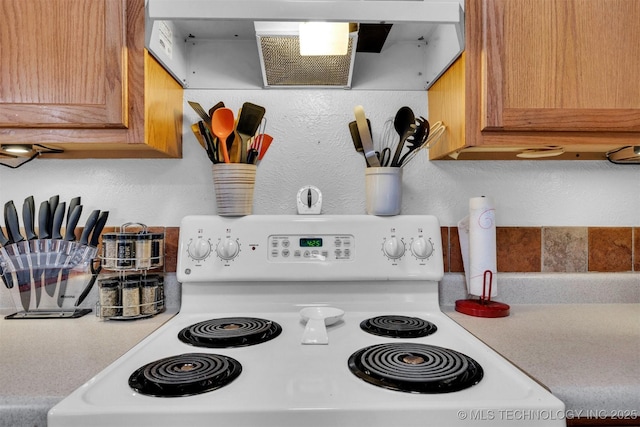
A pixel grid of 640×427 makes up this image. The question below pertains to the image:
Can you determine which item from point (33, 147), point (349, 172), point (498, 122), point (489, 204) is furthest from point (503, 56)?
point (33, 147)

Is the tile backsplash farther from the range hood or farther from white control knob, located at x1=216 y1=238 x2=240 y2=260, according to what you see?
white control knob, located at x1=216 y1=238 x2=240 y2=260

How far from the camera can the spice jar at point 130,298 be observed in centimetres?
100

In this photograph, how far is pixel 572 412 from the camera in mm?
595

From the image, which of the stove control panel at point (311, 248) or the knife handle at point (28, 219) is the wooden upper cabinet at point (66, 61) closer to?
the knife handle at point (28, 219)

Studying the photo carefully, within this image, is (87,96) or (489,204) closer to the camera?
(87,96)

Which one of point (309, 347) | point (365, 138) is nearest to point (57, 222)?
point (309, 347)

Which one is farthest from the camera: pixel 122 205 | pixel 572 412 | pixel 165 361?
pixel 122 205

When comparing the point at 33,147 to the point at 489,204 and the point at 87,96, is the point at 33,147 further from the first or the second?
the point at 489,204

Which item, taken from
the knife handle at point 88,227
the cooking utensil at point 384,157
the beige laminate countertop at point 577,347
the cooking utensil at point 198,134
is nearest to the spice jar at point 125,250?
the knife handle at point 88,227

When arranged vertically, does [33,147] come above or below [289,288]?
above

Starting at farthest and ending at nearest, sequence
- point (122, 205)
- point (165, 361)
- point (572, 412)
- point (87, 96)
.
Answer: point (122, 205)
point (87, 96)
point (165, 361)
point (572, 412)

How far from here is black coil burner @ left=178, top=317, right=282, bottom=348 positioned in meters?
0.81

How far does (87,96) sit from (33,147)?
1.21 ft

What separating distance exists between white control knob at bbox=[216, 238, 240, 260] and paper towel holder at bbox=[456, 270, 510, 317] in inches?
24.9
